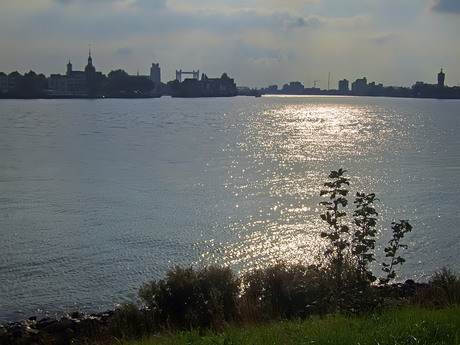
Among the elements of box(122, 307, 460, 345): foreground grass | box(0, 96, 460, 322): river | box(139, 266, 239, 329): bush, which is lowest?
box(0, 96, 460, 322): river

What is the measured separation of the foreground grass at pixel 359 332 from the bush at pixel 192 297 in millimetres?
2244

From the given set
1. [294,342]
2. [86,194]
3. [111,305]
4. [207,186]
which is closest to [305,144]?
[207,186]

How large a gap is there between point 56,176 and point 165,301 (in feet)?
71.3

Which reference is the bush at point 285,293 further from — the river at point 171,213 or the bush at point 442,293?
the river at point 171,213

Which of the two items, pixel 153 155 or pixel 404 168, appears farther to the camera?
pixel 153 155

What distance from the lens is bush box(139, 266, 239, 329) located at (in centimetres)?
981

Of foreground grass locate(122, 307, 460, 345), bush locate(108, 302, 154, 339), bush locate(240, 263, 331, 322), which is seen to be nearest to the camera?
foreground grass locate(122, 307, 460, 345)

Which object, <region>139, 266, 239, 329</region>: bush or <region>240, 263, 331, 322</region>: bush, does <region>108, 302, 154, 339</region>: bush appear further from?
<region>240, 263, 331, 322</region>: bush

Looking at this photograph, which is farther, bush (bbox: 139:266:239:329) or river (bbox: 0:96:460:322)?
river (bbox: 0:96:460:322)

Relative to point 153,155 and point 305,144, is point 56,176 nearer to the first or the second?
A: point 153,155

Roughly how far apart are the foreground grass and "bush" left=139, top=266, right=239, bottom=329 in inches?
88.3

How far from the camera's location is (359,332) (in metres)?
6.48

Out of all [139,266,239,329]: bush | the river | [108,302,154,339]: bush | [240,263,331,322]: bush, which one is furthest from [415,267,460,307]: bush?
[108,302,154,339]: bush

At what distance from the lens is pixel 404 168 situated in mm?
35125
